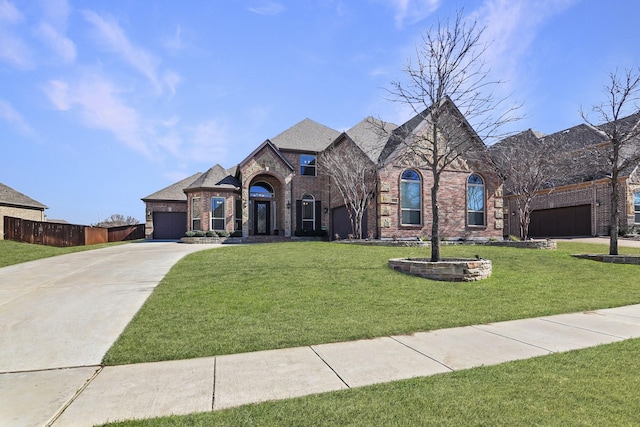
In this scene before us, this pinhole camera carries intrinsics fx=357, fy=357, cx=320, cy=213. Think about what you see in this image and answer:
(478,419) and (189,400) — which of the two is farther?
(189,400)

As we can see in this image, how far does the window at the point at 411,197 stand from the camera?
766 inches

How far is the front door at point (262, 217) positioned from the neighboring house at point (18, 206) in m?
19.6

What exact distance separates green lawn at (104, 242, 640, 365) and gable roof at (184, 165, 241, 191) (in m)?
13.3

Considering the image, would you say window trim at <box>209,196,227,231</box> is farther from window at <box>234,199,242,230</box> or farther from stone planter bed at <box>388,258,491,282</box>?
stone planter bed at <box>388,258,491,282</box>

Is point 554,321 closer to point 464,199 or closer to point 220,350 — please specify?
point 220,350

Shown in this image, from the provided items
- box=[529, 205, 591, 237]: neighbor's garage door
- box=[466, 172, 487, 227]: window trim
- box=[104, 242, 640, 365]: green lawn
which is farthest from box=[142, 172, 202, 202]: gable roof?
box=[529, 205, 591, 237]: neighbor's garage door

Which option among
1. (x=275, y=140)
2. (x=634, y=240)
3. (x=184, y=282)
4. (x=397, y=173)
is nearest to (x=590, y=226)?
(x=634, y=240)

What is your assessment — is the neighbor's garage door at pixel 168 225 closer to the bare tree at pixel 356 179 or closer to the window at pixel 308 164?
the window at pixel 308 164

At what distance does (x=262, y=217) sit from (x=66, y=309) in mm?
19776

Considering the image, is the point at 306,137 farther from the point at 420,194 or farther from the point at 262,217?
the point at 420,194

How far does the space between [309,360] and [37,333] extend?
4164 mm

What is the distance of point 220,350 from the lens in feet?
14.9

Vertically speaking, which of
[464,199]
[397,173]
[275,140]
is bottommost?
[464,199]

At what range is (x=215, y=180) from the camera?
2456 cm
